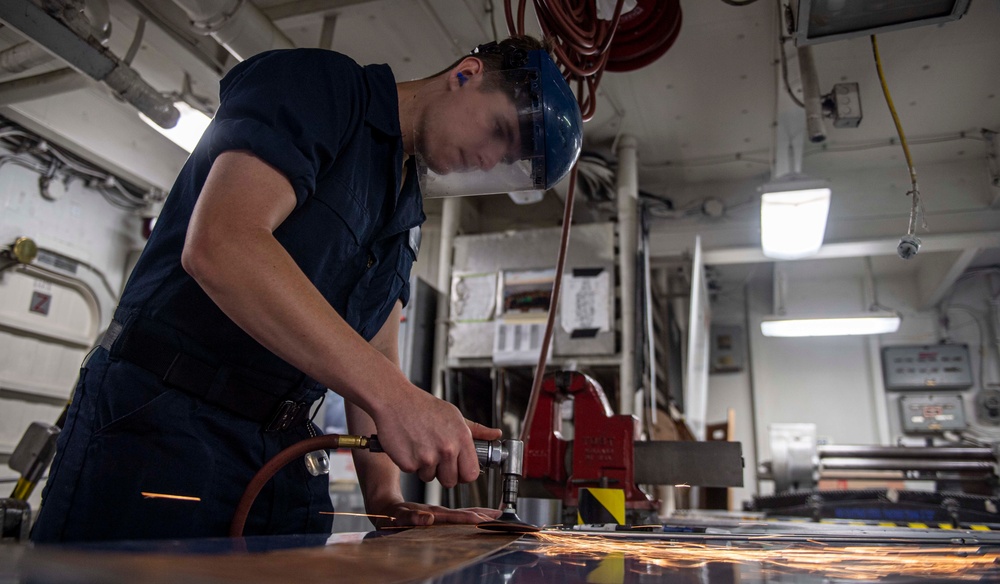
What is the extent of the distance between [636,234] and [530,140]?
118 inches

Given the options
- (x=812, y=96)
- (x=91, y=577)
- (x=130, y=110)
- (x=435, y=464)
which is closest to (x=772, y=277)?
(x=812, y=96)

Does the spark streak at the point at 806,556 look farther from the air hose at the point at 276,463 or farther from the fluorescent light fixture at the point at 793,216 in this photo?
the fluorescent light fixture at the point at 793,216

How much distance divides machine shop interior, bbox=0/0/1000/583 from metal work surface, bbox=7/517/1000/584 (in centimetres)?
19

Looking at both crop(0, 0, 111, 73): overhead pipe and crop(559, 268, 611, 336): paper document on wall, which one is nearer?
crop(0, 0, 111, 73): overhead pipe

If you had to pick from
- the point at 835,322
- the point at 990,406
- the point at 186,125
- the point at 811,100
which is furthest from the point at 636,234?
the point at 990,406

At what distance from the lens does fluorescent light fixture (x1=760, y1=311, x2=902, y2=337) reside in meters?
4.89

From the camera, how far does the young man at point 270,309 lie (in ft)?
2.92

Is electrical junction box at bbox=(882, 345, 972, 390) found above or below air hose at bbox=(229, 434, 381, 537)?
above

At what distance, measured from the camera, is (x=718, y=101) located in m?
4.25

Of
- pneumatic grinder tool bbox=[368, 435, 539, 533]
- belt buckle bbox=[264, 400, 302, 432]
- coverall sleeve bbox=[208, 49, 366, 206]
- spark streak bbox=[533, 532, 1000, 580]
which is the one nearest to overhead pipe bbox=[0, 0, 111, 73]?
coverall sleeve bbox=[208, 49, 366, 206]

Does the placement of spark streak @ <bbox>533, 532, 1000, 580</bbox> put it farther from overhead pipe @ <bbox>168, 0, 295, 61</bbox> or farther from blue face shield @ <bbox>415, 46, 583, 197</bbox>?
overhead pipe @ <bbox>168, 0, 295, 61</bbox>

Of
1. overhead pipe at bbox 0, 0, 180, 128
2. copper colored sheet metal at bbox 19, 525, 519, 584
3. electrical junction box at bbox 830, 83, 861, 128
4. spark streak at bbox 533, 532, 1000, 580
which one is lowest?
spark streak at bbox 533, 532, 1000, 580

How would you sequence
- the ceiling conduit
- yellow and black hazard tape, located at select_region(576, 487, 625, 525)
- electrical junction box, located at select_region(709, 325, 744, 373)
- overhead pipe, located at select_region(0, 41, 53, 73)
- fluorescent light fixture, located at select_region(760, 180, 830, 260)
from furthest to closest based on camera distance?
electrical junction box, located at select_region(709, 325, 744, 373)
fluorescent light fixture, located at select_region(760, 180, 830, 260)
overhead pipe, located at select_region(0, 41, 53, 73)
the ceiling conduit
yellow and black hazard tape, located at select_region(576, 487, 625, 525)

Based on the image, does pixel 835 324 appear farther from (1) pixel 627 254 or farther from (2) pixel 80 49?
(2) pixel 80 49
